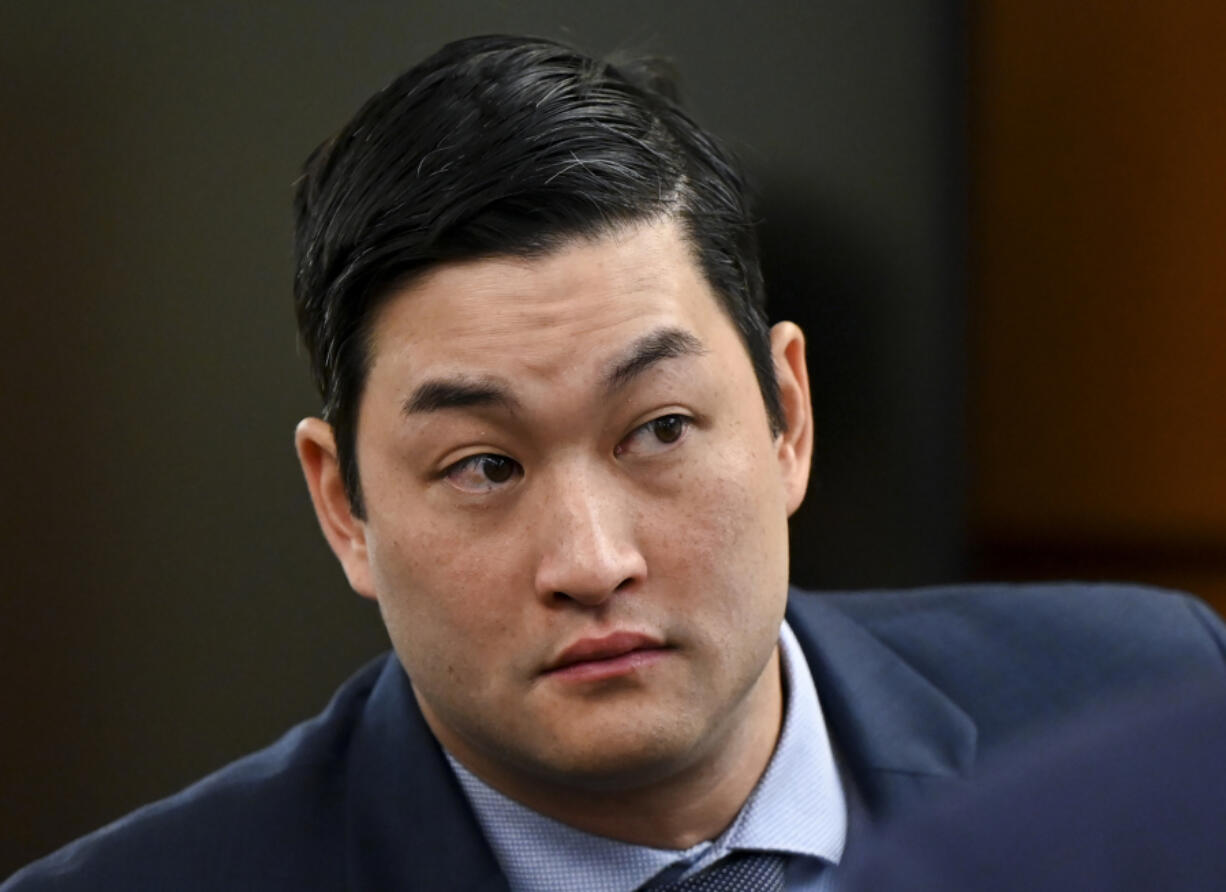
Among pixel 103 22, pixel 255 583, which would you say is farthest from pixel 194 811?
pixel 103 22

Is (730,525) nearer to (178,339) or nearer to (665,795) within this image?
(665,795)

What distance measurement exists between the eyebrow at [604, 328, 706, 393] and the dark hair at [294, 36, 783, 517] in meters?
0.06

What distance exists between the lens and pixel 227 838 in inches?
39.1

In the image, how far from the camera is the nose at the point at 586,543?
33.2 inches

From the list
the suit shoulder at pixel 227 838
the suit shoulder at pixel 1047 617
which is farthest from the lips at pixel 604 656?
the suit shoulder at pixel 1047 617


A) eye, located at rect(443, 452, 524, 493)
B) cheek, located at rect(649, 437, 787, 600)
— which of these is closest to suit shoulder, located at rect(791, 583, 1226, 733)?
cheek, located at rect(649, 437, 787, 600)

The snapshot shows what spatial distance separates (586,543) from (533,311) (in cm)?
13

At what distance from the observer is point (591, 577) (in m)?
0.84

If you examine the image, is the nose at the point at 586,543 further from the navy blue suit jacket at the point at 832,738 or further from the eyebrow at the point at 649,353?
the navy blue suit jacket at the point at 832,738

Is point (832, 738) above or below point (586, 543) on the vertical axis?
below

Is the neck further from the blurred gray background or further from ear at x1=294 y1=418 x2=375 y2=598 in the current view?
the blurred gray background

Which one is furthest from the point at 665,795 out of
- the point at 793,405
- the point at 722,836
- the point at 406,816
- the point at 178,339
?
the point at 178,339

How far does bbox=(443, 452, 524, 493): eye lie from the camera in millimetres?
891

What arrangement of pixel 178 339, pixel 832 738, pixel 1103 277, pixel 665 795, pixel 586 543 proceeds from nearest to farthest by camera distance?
1. pixel 586 543
2. pixel 665 795
3. pixel 832 738
4. pixel 178 339
5. pixel 1103 277
